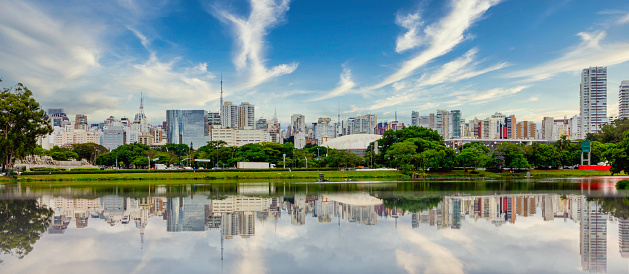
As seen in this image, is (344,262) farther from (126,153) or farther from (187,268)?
(126,153)

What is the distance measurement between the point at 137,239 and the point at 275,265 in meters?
5.27

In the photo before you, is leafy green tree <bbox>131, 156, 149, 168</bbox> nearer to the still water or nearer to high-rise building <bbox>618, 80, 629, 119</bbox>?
the still water

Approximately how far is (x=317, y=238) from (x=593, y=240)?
7941 mm

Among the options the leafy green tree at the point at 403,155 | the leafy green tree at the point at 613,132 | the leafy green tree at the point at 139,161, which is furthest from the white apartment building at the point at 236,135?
the leafy green tree at the point at 403,155

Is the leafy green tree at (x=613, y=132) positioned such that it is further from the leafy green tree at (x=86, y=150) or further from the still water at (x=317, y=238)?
the leafy green tree at (x=86, y=150)

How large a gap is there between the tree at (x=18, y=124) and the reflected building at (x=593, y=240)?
49871 millimetres

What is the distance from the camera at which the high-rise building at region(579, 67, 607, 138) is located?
172500mm

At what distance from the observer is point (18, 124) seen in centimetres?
4484

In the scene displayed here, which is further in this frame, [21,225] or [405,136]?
[405,136]

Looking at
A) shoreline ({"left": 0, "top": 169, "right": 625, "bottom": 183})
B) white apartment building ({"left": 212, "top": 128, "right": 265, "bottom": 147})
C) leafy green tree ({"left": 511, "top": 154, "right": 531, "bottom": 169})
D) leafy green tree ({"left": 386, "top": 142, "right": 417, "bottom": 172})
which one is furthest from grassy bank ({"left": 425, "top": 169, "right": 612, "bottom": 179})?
white apartment building ({"left": 212, "top": 128, "right": 265, "bottom": 147})

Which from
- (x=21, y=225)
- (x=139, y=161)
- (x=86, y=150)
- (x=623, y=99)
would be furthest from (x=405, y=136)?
(x=623, y=99)

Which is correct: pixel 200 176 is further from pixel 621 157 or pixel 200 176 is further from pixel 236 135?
pixel 236 135

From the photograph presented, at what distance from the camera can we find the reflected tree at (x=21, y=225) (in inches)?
447

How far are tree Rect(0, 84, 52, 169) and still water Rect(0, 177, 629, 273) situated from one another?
2977 centimetres
